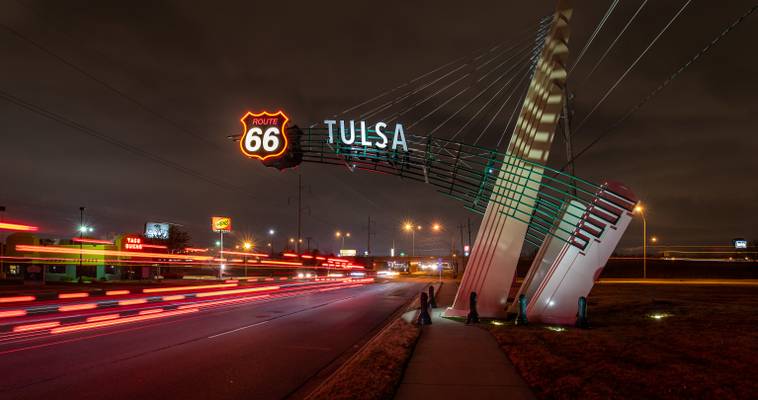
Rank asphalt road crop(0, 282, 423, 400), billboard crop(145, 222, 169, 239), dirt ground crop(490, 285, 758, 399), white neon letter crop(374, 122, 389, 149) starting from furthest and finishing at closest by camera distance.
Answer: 1. billboard crop(145, 222, 169, 239)
2. white neon letter crop(374, 122, 389, 149)
3. asphalt road crop(0, 282, 423, 400)
4. dirt ground crop(490, 285, 758, 399)

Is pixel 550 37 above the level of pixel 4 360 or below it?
above

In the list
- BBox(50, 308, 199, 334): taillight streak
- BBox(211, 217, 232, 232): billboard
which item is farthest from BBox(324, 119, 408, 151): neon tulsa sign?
BBox(211, 217, 232, 232): billboard

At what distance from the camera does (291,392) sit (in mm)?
7117

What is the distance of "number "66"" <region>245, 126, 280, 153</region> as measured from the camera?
16.7 m

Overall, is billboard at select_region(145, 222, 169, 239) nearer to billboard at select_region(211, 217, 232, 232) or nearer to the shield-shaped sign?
billboard at select_region(211, 217, 232, 232)

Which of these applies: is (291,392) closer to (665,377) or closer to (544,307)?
(665,377)

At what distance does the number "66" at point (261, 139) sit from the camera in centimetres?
1669

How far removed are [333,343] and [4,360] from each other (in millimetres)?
6190

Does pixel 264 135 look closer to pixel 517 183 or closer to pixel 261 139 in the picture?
pixel 261 139

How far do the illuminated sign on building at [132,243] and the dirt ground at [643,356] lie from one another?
52.1 meters

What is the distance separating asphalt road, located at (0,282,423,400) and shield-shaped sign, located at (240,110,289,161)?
539 cm

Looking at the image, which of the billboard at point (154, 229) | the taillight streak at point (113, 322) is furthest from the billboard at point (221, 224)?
the taillight streak at point (113, 322)

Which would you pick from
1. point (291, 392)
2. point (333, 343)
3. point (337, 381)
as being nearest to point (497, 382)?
point (337, 381)

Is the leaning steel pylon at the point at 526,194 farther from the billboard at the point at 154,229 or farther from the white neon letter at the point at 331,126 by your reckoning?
the billboard at the point at 154,229
